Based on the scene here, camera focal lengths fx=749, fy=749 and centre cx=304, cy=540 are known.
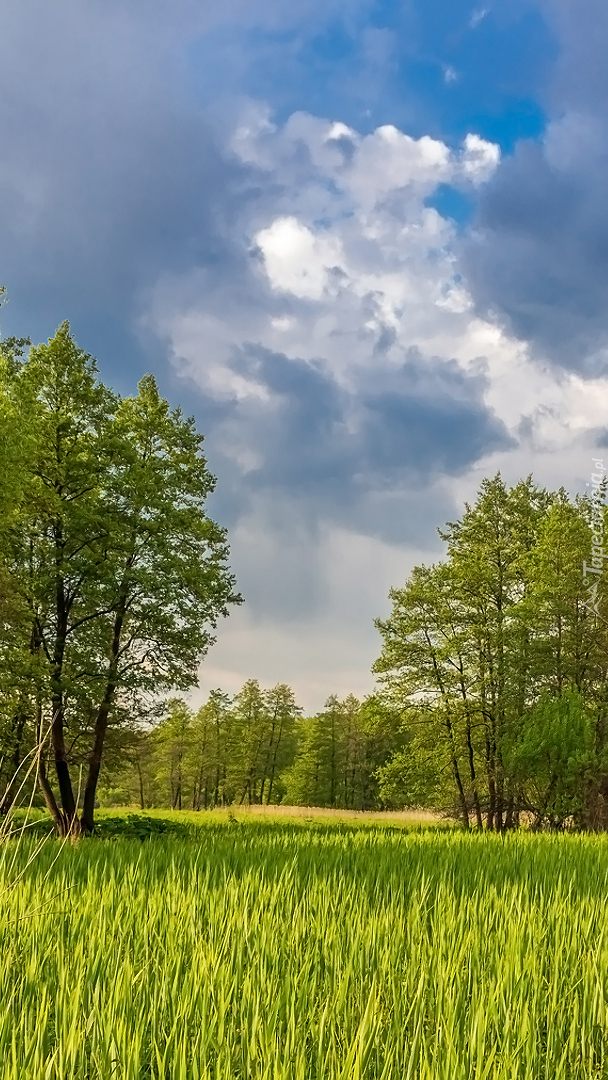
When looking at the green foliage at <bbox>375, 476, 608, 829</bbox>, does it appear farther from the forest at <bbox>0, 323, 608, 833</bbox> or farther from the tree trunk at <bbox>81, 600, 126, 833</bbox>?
the tree trunk at <bbox>81, 600, 126, 833</bbox>

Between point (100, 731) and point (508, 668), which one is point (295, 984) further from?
point (508, 668)

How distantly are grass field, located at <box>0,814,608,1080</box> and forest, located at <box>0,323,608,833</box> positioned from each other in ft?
24.3

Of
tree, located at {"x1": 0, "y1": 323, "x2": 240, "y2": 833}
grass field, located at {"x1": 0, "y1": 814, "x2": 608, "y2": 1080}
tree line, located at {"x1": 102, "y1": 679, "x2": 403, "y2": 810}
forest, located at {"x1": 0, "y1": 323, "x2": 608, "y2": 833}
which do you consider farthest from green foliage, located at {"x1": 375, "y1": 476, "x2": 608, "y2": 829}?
tree line, located at {"x1": 102, "y1": 679, "x2": 403, "y2": 810}

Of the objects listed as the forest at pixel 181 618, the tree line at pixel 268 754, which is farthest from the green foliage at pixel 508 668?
the tree line at pixel 268 754

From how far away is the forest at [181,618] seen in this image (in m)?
21.1

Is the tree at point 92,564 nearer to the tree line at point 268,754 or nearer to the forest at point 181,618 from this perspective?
the forest at point 181,618

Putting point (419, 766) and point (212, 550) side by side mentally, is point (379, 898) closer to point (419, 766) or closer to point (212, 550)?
point (212, 550)

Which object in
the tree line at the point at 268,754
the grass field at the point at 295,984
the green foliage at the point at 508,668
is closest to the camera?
the grass field at the point at 295,984

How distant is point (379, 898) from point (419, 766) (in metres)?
29.4

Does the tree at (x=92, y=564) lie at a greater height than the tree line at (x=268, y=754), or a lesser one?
greater

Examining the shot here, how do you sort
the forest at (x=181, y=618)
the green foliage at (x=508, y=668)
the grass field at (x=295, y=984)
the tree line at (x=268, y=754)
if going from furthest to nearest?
the tree line at (x=268, y=754) < the green foliage at (x=508, y=668) < the forest at (x=181, y=618) < the grass field at (x=295, y=984)

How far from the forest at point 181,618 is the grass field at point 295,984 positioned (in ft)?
24.3

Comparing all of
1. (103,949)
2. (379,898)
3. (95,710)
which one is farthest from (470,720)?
(103,949)

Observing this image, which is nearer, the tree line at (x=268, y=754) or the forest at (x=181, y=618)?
the forest at (x=181, y=618)
